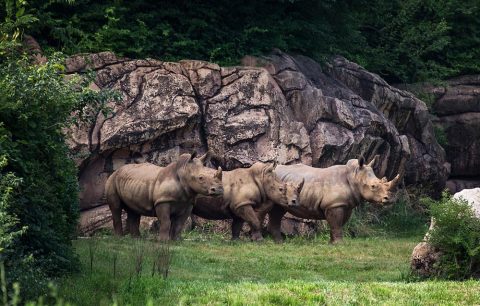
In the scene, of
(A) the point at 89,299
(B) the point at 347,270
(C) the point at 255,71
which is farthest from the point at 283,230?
(A) the point at 89,299

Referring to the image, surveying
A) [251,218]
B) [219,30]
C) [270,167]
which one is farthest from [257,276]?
[219,30]

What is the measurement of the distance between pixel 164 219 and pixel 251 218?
1987 mm

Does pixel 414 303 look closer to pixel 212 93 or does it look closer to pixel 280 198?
pixel 280 198

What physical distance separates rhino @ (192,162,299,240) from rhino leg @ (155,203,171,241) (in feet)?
4.84

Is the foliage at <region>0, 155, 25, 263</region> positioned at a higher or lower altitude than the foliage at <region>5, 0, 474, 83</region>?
lower

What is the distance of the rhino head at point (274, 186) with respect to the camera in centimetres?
2019

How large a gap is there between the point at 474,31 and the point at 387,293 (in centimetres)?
1901

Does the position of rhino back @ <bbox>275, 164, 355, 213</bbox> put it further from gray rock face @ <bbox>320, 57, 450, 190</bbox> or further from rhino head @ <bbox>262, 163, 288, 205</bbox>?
gray rock face @ <bbox>320, 57, 450, 190</bbox>

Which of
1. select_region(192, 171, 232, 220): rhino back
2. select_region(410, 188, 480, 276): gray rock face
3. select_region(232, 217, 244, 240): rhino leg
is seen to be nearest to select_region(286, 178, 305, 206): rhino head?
select_region(232, 217, 244, 240): rhino leg

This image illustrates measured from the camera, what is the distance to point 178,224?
19.1 metres

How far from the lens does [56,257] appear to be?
→ 42.7 feet

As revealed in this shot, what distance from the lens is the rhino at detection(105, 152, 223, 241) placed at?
741 inches

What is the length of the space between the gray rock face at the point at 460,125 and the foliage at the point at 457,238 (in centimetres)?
1445

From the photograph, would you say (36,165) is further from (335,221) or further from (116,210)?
(335,221)
